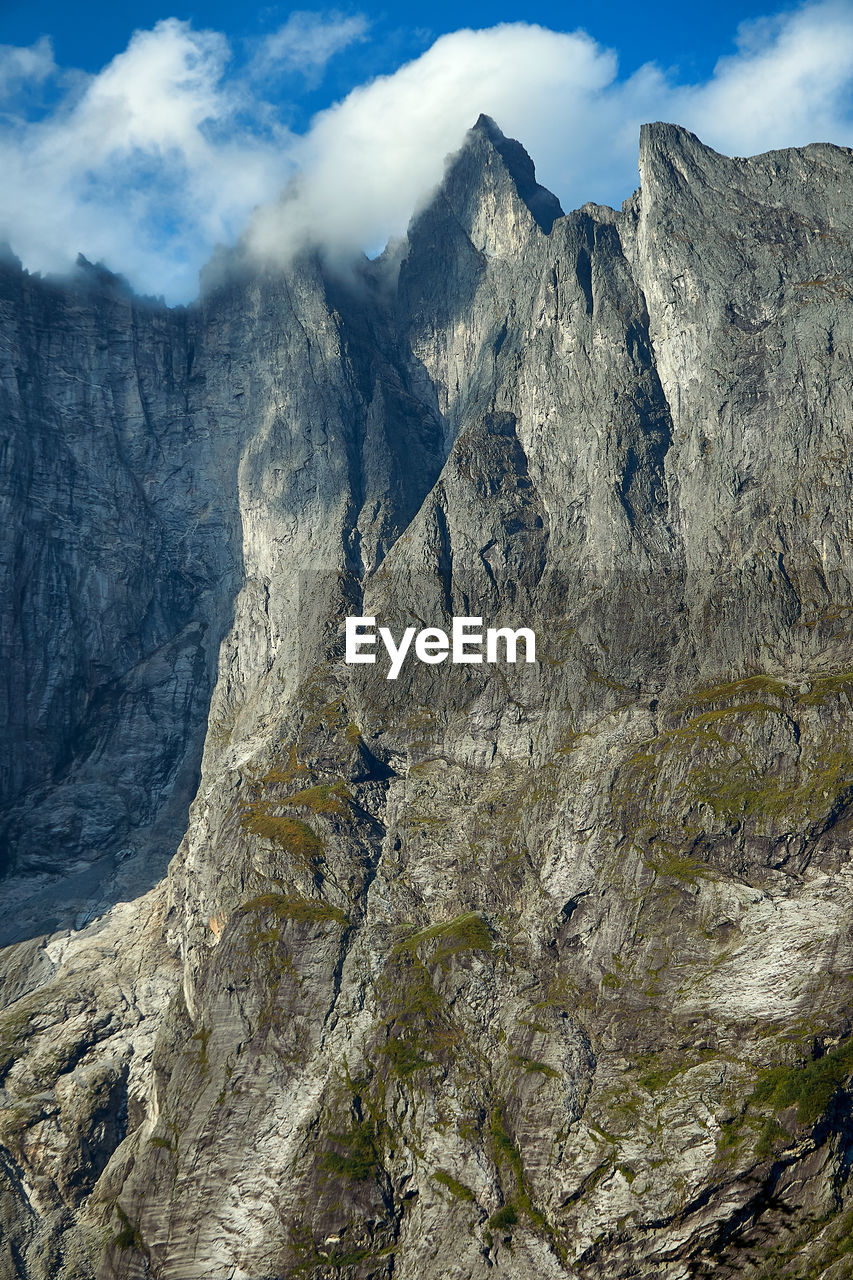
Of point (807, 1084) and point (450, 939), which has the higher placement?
point (450, 939)

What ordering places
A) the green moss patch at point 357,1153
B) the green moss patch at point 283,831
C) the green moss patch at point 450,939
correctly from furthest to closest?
the green moss patch at point 283,831 < the green moss patch at point 450,939 < the green moss patch at point 357,1153

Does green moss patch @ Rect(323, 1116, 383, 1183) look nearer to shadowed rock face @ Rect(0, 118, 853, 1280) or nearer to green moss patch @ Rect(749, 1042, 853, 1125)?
shadowed rock face @ Rect(0, 118, 853, 1280)

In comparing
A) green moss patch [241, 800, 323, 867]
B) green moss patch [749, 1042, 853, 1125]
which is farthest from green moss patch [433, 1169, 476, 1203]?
green moss patch [241, 800, 323, 867]

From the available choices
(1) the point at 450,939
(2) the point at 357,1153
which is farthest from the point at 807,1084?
(2) the point at 357,1153

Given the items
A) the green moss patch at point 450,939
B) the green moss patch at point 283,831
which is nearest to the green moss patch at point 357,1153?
the green moss patch at point 450,939

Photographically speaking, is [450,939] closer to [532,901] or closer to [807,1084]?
[532,901]

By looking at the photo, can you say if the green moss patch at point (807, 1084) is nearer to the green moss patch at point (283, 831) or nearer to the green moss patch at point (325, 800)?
the green moss patch at point (283, 831)

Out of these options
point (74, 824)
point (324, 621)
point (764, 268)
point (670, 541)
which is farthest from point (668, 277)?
point (74, 824)

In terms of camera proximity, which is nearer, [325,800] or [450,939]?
[450,939]

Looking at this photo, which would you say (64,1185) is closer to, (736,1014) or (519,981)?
(519,981)
